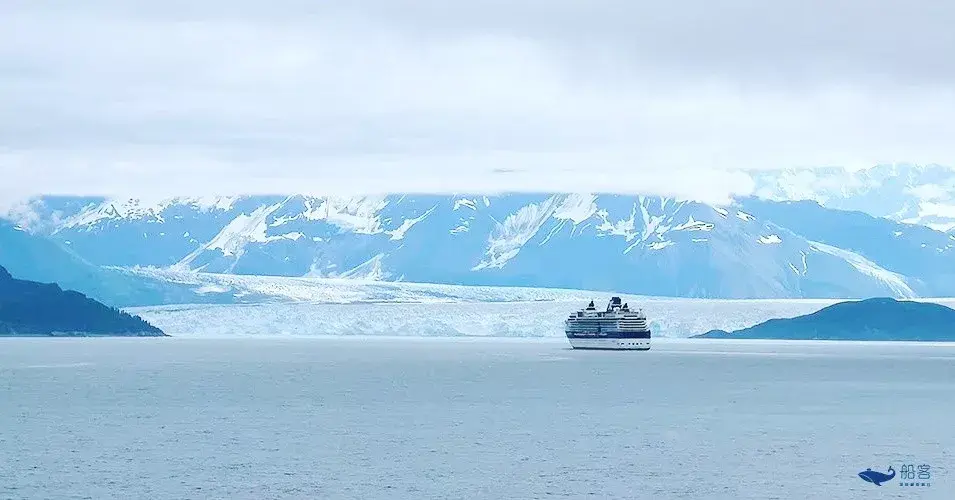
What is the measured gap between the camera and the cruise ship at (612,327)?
165750 millimetres

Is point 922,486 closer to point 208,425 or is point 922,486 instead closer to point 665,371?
point 208,425

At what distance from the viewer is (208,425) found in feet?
209

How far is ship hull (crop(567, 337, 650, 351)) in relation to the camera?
16648 centimetres

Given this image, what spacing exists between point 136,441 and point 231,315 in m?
124

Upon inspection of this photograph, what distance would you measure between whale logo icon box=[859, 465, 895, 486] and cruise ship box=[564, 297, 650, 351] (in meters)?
118

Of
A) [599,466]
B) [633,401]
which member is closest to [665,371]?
[633,401]

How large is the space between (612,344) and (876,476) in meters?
122

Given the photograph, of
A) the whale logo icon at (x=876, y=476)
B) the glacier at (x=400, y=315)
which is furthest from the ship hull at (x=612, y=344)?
the whale logo icon at (x=876, y=476)
